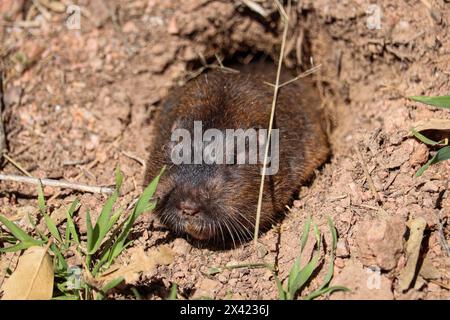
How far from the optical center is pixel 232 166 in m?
4.58

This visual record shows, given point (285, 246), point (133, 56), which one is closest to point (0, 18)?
point (133, 56)

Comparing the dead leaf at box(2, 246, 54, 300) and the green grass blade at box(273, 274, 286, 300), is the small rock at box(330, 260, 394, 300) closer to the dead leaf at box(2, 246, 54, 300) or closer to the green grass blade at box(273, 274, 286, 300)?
the green grass blade at box(273, 274, 286, 300)

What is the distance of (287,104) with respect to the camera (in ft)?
18.5

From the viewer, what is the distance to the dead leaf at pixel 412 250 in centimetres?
377

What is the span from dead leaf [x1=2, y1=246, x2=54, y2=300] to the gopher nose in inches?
41.0

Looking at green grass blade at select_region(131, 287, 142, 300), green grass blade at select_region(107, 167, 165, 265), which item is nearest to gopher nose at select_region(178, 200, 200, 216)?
green grass blade at select_region(107, 167, 165, 265)

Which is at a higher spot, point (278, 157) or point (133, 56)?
point (133, 56)

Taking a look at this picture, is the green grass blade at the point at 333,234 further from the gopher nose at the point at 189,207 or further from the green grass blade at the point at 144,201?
the green grass blade at the point at 144,201

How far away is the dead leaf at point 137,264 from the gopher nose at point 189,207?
0.41 metres

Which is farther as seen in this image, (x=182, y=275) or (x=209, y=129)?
(x=209, y=129)

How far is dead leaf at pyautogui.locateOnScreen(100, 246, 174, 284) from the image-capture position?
12.8 ft

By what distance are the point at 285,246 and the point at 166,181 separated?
1115mm

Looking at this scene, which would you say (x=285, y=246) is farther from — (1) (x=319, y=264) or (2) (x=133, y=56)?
(2) (x=133, y=56)

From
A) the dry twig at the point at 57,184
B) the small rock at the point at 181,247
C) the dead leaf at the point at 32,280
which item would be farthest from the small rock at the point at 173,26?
the dead leaf at the point at 32,280
